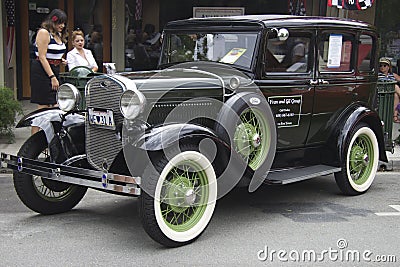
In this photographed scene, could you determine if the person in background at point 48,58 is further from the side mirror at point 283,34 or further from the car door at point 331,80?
the car door at point 331,80

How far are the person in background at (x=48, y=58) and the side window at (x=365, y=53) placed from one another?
12.0 ft

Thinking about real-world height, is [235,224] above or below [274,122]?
below

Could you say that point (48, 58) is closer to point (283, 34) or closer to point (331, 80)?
point (283, 34)

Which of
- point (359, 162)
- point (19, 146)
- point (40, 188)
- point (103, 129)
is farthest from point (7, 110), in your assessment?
point (359, 162)

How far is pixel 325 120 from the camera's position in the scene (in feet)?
19.2

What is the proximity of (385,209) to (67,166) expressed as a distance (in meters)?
3.23

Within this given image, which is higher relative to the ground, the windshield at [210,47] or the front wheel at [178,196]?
the windshield at [210,47]

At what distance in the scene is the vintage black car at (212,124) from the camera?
443 centimetres

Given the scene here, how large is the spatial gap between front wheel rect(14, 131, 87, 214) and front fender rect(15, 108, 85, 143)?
112 millimetres

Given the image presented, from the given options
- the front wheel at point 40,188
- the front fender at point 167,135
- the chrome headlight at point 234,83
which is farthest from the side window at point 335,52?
the front wheel at point 40,188

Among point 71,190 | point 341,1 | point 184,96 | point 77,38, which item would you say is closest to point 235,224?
point 184,96

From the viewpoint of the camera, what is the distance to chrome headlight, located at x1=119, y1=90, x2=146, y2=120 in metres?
4.43

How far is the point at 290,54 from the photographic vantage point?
5617mm

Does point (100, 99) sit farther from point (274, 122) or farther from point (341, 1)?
point (341, 1)
